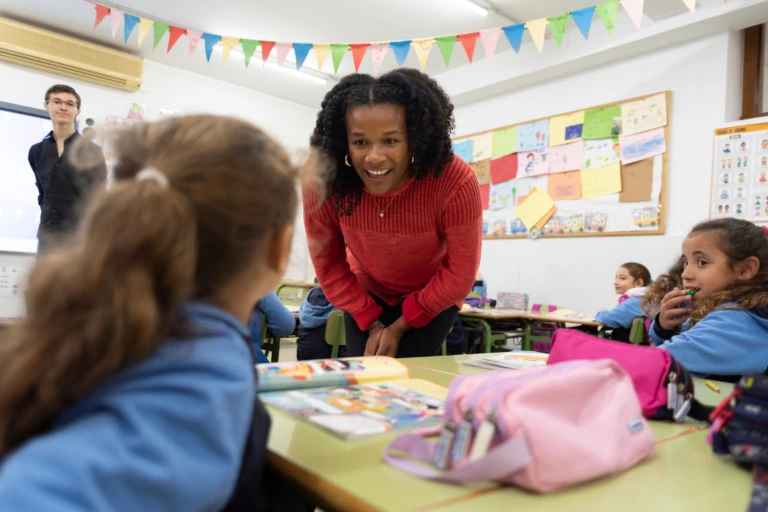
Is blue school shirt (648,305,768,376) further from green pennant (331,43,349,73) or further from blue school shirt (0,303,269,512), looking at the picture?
green pennant (331,43,349,73)

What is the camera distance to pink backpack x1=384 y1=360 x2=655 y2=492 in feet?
1.75

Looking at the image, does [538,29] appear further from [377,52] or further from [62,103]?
[62,103]

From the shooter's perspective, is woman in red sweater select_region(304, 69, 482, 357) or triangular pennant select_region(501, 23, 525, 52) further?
triangular pennant select_region(501, 23, 525, 52)

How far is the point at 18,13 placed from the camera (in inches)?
164

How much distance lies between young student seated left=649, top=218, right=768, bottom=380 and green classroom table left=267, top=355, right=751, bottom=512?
58 cm

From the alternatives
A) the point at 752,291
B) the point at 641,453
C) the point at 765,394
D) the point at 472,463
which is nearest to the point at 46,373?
the point at 472,463

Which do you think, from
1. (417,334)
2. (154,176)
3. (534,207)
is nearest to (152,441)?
(154,176)

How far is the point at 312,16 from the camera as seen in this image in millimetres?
4027

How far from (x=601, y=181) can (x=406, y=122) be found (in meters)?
3.30

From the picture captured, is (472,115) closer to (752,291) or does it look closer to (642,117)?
(642,117)

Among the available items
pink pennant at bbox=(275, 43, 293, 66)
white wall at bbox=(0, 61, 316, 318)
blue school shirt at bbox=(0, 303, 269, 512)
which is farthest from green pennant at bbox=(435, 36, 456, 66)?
blue school shirt at bbox=(0, 303, 269, 512)

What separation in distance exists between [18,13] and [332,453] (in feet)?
16.2

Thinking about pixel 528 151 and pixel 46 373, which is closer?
pixel 46 373

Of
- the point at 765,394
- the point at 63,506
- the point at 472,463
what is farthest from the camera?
the point at 765,394
